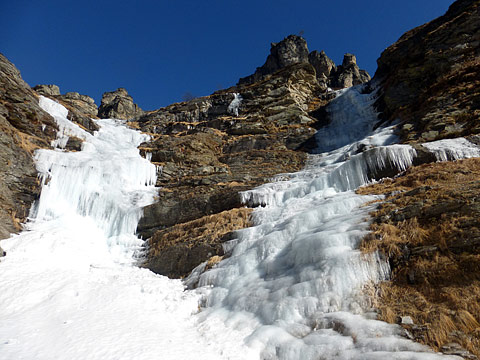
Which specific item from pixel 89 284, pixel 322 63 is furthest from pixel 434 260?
pixel 322 63

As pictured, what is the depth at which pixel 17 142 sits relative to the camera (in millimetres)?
17203

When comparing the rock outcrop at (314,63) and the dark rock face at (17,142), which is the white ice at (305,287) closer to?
the dark rock face at (17,142)

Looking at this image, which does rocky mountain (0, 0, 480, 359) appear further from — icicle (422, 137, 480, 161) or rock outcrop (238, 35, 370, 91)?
rock outcrop (238, 35, 370, 91)

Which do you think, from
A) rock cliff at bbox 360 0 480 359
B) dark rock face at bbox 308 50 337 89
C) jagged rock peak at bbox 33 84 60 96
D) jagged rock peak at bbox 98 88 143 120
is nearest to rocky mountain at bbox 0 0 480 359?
rock cliff at bbox 360 0 480 359

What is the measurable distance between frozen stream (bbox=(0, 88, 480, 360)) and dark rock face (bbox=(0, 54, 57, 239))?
940mm

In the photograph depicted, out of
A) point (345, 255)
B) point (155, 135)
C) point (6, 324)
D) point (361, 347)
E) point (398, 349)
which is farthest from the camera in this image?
point (155, 135)

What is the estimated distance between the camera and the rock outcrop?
55.7m

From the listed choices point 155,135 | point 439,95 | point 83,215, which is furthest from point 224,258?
point 155,135

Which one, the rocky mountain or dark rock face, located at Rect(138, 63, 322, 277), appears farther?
dark rock face, located at Rect(138, 63, 322, 277)

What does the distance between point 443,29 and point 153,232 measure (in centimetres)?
3084

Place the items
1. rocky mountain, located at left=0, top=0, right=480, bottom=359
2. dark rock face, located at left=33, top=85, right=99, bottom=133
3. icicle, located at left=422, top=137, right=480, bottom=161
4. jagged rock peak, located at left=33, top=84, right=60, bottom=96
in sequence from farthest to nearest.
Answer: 1. jagged rock peak, located at left=33, top=84, right=60, bottom=96
2. dark rock face, located at left=33, top=85, right=99, bottom=133
3. icicle, located at left=422, top=137, right=480, bottom=161
4. rocky mountain, located at left=0, top=0, right=480, bottom=359

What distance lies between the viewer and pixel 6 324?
580 centimetres

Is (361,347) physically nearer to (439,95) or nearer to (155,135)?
(439,95)

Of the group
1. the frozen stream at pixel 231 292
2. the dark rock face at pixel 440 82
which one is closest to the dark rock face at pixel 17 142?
the frozen stream at pixel 231 292
